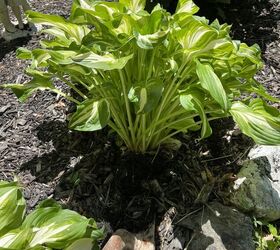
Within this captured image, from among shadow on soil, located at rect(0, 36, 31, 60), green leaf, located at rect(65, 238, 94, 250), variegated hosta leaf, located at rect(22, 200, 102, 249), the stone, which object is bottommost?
the stone

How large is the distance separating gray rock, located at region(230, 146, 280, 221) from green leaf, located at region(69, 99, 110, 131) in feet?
2.75

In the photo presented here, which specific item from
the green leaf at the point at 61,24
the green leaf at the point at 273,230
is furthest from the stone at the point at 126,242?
the green leaf at the point at 61,24

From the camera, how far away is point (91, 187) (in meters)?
2.41

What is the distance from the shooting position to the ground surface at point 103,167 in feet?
7.66

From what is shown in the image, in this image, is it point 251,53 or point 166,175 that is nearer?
point 251,53

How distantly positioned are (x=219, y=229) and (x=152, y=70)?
34.3 inches

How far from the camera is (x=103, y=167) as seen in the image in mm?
2471

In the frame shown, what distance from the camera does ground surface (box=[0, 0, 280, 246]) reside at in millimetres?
2336

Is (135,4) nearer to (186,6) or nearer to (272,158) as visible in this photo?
(186,6)

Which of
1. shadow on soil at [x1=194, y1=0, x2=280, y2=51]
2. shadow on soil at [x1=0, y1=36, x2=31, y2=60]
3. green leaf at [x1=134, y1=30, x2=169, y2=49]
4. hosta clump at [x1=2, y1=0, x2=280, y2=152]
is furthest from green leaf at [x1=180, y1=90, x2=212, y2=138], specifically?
shadow on soil at [x1=0, y1=36, x2=31, y2=60]

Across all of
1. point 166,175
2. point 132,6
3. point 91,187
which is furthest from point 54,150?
point 132,6

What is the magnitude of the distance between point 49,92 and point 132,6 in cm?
90

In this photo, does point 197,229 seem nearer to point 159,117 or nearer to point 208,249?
point 208,249

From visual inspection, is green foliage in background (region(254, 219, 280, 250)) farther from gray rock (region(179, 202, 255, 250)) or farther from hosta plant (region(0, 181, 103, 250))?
hosta plant (region(0, 181, 103, 250))
